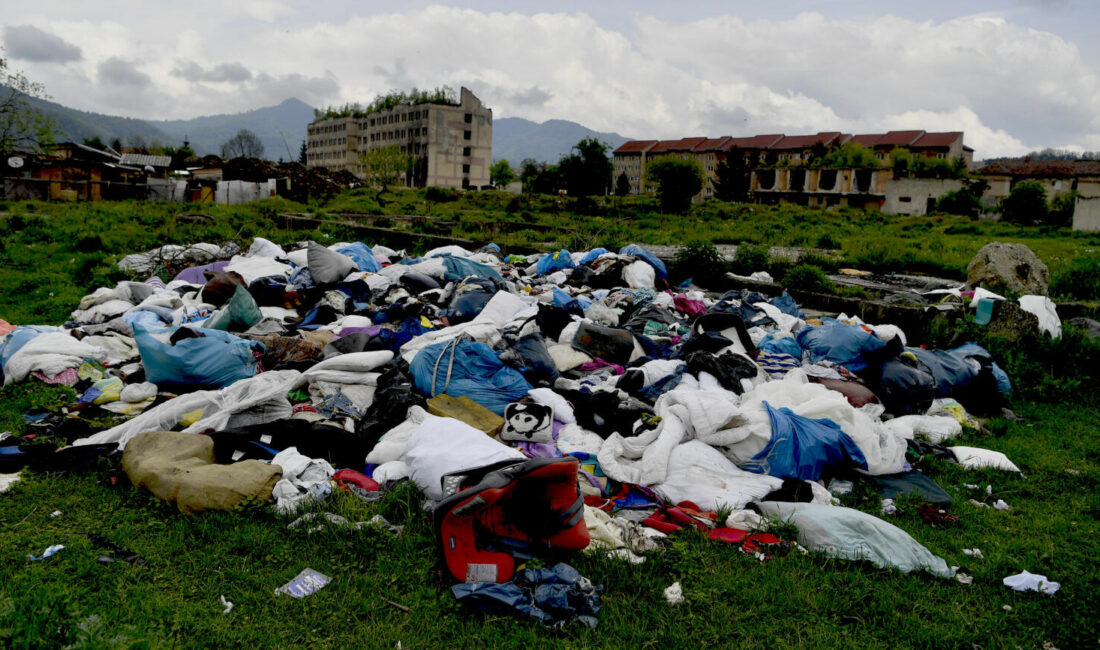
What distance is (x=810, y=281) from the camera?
28.8 feet

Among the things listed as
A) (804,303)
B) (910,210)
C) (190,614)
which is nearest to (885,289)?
(804,303)

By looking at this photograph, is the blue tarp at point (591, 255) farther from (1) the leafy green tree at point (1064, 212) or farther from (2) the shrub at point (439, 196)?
(1) the leafy green tree at point (1064, 212)

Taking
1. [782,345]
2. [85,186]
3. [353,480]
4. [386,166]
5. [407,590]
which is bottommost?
[407,590]

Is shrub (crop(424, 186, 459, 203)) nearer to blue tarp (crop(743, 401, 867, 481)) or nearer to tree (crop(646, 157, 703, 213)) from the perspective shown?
tree (crop(646, 157, 703, 213))

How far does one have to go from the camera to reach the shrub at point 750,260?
974 cm

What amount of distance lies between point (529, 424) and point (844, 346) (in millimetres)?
3069

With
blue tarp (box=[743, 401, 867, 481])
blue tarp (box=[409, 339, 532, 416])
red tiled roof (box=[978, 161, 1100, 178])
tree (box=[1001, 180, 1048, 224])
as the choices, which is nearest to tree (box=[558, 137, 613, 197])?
tree (box=[1001, 180, 1048, 224])

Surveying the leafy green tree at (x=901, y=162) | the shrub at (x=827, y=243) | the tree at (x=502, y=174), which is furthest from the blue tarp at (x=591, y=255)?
the tree at (x=502, y=174)

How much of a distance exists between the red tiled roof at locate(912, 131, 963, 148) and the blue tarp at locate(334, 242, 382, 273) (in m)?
73.5

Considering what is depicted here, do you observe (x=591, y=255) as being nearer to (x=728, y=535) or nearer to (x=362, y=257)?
(x=362, y=257)

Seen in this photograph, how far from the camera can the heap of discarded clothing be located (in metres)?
3.20

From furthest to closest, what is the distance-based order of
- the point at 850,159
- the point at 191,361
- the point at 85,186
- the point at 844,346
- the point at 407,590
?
the point at 850,159
the point at 85,186
the point at 844,346
the point at 191,361
the point at 407,590

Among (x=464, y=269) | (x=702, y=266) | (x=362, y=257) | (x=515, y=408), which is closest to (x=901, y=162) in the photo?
(x=702, y=266)

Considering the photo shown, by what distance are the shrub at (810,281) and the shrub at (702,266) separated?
101cm
